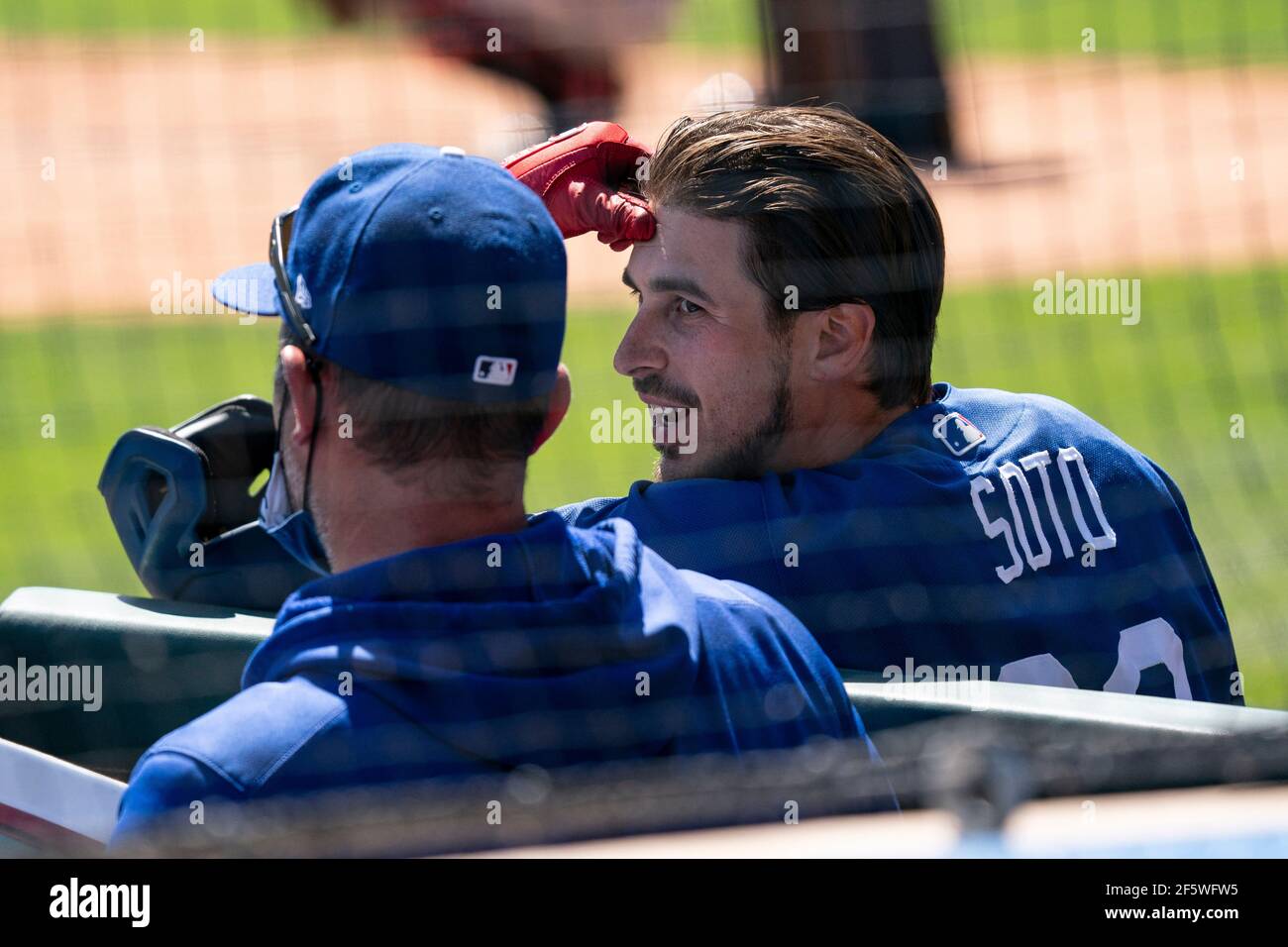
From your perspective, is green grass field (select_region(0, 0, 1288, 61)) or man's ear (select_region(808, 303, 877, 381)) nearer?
man's ear (select_region(808, 303, 877, 381))

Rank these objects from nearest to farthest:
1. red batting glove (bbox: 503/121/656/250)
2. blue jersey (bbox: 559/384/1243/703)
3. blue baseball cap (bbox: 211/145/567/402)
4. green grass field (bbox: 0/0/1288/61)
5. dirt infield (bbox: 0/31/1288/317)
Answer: blue baseball cap (bbox: 211/145/567/402)
blue jersey (bbox: 559/384/1243/703)
red batting glove (bbox: 503/121/656/250)
dirt infield (bbox: 0/31/1288/317)
green grass field (bbox: 0/0/1288/61)

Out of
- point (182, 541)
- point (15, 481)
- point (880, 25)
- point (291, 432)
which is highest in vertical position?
point (880, 25)

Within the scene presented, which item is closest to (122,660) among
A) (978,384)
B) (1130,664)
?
(1130,664)

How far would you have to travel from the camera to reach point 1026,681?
1884 millimetres

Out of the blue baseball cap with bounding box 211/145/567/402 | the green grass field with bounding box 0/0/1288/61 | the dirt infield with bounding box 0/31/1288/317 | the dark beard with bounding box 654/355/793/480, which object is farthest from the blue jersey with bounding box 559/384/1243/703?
the green grass field with bounding box 0/0/1288/61

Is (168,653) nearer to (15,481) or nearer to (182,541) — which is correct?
(182,541)

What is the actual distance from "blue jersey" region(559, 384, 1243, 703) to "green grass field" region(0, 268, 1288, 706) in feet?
7.15

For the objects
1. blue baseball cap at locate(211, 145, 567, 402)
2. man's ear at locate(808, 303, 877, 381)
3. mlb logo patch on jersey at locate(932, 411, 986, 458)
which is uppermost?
blue baseball cap at locate(211, 145, 567, 402)

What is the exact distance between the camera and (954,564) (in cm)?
187

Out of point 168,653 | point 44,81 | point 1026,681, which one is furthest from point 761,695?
point 44,81

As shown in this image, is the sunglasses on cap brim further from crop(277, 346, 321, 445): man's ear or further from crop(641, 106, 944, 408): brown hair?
crop(641, 106, 944, 408): brown hair

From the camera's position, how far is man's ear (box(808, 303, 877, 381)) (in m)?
2.08

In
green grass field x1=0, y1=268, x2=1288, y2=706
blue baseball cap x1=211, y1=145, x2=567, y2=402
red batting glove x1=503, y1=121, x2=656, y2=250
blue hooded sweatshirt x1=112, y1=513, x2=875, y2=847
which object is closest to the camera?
blue hooded sweatshirt x1=112, y1=513, x2=875, y2=847
